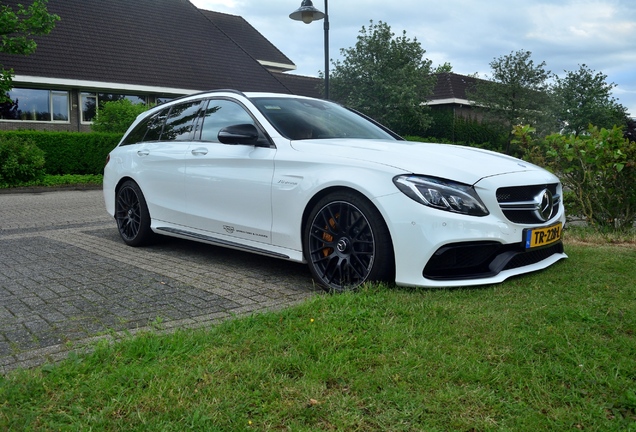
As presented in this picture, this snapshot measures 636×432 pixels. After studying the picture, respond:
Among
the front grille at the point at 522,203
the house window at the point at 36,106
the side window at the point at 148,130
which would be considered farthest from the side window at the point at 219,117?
the house window at the point at 36,106

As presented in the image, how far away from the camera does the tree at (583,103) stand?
3681 cm

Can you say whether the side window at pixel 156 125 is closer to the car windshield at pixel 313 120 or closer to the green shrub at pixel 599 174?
the car windshield at pixel 313 120

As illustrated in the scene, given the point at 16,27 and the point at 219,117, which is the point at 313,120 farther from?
the point at 16,27

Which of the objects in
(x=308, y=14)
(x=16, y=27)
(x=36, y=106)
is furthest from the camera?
(x=36, y=106)

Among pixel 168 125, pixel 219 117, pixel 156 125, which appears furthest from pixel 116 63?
pixel 219 117

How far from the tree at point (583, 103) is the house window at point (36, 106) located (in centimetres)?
2745

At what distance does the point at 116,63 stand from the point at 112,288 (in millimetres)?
23569

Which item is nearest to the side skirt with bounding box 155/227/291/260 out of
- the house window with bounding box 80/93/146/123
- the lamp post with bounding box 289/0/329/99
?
the lamp post with bounding box 289/0/329/99

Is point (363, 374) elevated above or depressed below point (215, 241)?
below

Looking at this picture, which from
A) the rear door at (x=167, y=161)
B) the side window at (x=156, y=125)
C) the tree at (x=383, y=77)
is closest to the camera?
the rear door at (x=167, y=161)

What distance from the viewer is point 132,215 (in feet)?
23.1

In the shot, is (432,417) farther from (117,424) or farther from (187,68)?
(187,68)

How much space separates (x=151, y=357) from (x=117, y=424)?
2.20 feet

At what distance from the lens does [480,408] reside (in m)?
2.66
